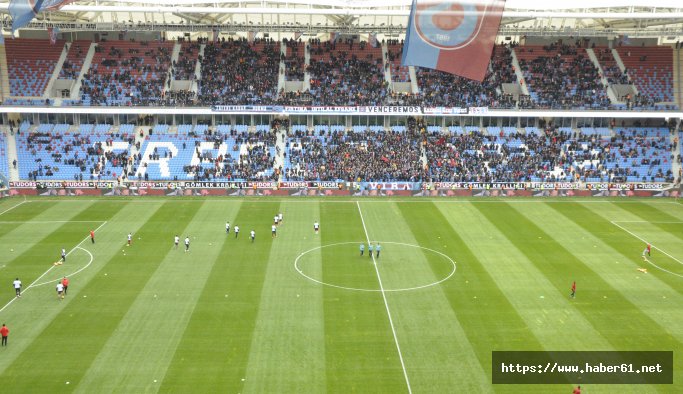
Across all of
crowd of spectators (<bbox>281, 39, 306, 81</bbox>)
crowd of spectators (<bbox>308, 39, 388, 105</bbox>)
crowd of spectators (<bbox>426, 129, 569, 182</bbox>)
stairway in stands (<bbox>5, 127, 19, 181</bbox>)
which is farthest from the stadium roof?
crowd of spectators (<bbox>426, 129, 569, 182</bbox>)

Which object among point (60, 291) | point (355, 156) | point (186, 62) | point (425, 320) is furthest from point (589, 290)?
point (186, 62)

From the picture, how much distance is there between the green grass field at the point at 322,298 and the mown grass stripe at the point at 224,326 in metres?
0.10

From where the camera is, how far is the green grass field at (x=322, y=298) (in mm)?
23672

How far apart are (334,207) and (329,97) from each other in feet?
57.3

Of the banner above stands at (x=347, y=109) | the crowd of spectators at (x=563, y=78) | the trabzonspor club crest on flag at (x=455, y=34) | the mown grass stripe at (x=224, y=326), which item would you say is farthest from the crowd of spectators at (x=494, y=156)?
the trabzonspor club crest on flag at (x=455, y=34)

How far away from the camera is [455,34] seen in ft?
50.9

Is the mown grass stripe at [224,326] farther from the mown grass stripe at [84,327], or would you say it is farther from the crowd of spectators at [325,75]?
the crowd of spectators at [325,75]

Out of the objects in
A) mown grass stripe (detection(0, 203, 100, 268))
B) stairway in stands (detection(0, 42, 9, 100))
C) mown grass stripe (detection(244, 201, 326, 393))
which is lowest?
mown grass stripe (detection(244, 201, 326, 393))

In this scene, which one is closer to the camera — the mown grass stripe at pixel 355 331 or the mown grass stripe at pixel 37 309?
the mown grass stripe at pixel 355 331

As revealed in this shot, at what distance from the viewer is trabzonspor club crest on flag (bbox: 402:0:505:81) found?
15172 millimetres

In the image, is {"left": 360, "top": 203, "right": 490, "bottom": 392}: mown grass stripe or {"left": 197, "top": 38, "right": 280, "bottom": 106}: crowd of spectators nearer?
{"left": 360, "top": 203, "right": 490, "bottom": 392}: mown grass stripe

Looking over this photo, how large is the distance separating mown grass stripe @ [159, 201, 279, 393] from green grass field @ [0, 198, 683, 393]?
96mm

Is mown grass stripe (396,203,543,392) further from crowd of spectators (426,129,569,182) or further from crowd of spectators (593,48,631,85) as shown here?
crowd of spectators (593,48,631,85)

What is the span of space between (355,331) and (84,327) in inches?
466
